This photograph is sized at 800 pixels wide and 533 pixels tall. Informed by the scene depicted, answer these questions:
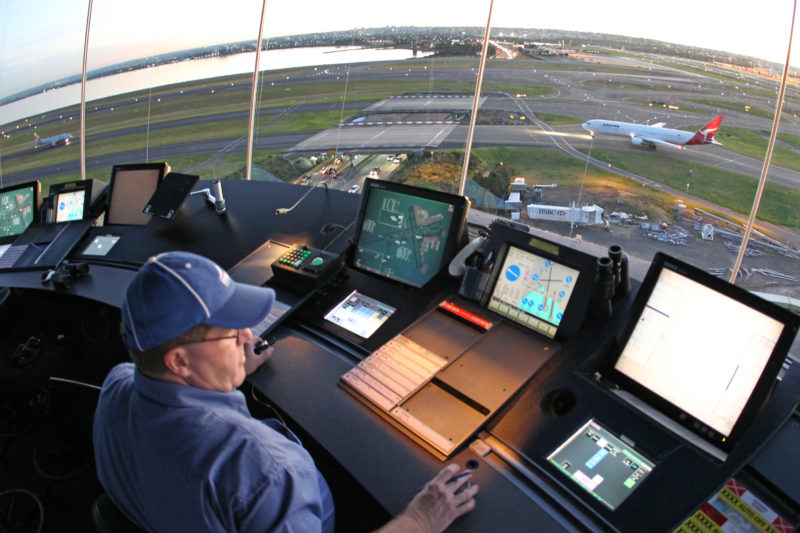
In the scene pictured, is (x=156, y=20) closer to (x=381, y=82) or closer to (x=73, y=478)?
(x=381, y=82)

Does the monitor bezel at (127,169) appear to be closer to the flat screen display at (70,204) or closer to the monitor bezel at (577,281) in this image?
the flat screen display at (70,204)

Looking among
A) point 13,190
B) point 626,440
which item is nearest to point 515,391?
point 626,440

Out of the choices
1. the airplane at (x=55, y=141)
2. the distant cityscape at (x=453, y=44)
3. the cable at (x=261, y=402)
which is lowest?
the cable at (x=261, y=402)

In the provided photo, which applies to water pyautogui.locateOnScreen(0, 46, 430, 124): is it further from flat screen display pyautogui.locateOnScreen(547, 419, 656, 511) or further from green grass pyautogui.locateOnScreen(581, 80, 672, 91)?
flat screen display pyautogui.locateOnScreen(547, 419, 656, 511)

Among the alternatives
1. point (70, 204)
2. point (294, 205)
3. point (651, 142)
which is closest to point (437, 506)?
point (294, 205)

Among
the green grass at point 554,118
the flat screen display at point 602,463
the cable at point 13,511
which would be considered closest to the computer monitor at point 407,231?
the flat screen display at point 602,463

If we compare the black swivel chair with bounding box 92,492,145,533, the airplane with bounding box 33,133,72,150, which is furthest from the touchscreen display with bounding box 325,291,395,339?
the airplane with bounding box 33,133,72,150
